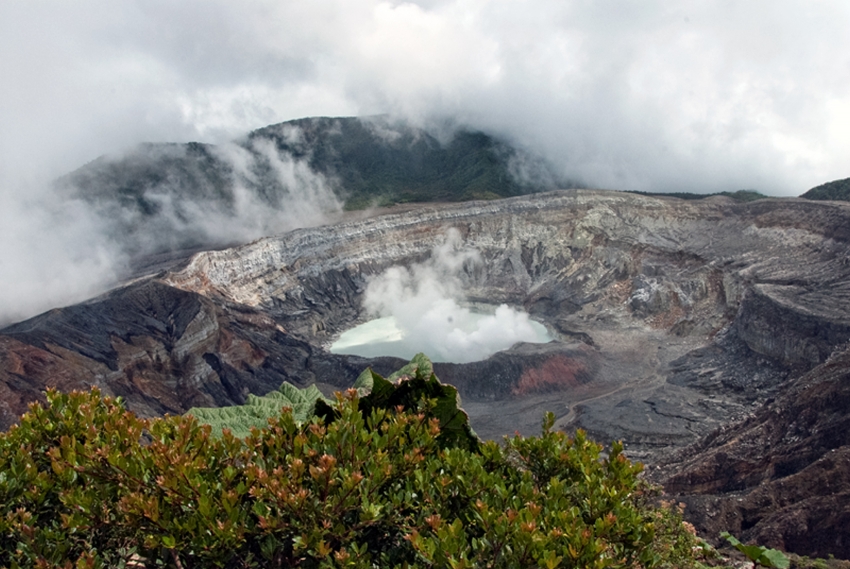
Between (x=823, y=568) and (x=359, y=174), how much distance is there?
111661 millimetres

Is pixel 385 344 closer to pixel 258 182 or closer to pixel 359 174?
pixel 258 182

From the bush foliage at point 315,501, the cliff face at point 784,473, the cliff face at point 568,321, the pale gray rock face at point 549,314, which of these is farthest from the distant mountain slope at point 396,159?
the bush foliage at point 315,501

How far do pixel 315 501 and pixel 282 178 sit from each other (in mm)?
107869

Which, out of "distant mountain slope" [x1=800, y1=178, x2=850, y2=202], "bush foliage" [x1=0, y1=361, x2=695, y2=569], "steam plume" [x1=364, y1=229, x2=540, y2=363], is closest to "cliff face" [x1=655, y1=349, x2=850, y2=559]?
"bush foliage" [x1=0, y1=361, x2=695, y2=569]

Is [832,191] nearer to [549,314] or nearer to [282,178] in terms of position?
[549,314]

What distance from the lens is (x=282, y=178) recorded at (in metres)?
107

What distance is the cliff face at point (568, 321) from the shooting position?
37125mm

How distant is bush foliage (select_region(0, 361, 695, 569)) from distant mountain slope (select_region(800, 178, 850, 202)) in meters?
84.5

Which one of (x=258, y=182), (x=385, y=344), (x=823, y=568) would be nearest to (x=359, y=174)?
(x=258, y=182)

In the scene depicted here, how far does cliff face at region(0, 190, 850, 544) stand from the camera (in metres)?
37.1

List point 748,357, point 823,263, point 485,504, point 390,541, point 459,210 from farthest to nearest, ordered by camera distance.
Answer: point 459,210, point 823,263, point 748,357, point 390,541, point 485,504

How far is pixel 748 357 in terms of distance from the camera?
45.4 metres

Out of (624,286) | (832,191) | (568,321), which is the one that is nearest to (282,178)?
(568,321)

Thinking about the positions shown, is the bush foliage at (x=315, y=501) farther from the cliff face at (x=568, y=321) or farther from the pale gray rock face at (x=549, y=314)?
the pale gray rock face at (x=549, y=314)
